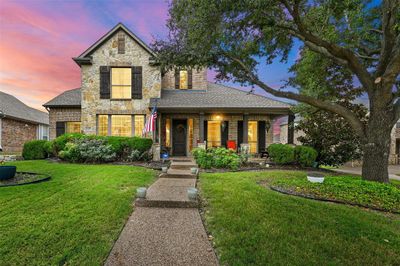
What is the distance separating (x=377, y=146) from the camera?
5887 mm

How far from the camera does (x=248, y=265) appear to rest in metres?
2.43

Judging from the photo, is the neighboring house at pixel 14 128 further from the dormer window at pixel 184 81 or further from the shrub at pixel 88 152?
the dormer window at pixel 184 81

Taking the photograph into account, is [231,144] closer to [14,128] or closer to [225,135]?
[225,135]

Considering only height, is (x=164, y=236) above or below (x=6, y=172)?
below

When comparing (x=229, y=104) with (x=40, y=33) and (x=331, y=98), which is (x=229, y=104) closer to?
(x=331, y=98)

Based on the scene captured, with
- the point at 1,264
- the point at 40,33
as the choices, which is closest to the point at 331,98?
the point at 1,264

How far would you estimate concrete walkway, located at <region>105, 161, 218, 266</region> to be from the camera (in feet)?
→ 8.45

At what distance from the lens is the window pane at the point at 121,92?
12.5 meters

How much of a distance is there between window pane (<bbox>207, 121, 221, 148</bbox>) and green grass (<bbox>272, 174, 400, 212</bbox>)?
26.0 feet

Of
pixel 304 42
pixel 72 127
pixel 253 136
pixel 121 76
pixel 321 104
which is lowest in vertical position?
pixel 253 136

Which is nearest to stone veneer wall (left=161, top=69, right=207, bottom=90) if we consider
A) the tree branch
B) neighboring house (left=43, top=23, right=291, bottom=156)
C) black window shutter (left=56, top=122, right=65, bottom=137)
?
neighboring house (left=43, top=23, right=291, bottom=156)

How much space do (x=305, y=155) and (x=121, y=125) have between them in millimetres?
11154

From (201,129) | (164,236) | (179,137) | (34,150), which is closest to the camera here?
(164,236)

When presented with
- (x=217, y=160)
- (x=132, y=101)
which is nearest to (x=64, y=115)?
(x=132, y=101)
